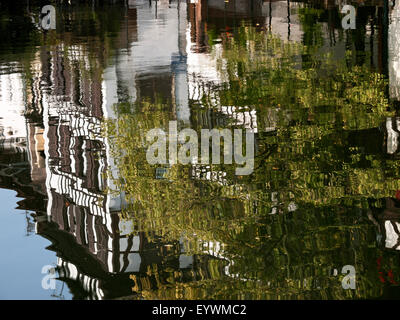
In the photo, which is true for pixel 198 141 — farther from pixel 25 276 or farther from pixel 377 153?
pixel 25 276

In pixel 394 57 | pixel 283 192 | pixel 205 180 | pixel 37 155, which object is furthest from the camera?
pixel 394 57

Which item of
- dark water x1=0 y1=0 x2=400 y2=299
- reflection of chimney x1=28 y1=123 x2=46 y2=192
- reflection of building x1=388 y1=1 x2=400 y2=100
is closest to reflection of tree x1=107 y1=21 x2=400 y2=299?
dark water x1=0 y1=0 x2=400 y2=299

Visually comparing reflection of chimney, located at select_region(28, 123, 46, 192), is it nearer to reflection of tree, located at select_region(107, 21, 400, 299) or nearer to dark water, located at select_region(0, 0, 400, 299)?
dark water, located at select_region(0, 0, 400, 299)

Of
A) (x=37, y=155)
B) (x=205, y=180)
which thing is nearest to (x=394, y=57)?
(x=37, y=155)

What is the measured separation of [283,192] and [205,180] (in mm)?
1173

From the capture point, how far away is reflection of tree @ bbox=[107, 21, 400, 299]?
6.78 m

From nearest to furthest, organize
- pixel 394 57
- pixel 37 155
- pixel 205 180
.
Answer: pixel 205 180, pixel 37 155, pixel 394 57

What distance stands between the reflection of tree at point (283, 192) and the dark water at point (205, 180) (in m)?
0.02

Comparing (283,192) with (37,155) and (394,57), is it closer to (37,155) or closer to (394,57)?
(37,155)

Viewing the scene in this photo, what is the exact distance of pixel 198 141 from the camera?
12023mm

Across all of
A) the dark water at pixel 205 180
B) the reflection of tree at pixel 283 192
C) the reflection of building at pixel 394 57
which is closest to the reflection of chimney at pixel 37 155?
the dark water at pixel 205 180

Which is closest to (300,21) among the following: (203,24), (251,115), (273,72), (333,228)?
(203,24)

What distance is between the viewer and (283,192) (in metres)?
9.20

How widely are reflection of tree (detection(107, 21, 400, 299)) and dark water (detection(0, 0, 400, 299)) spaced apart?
0.02 metres
